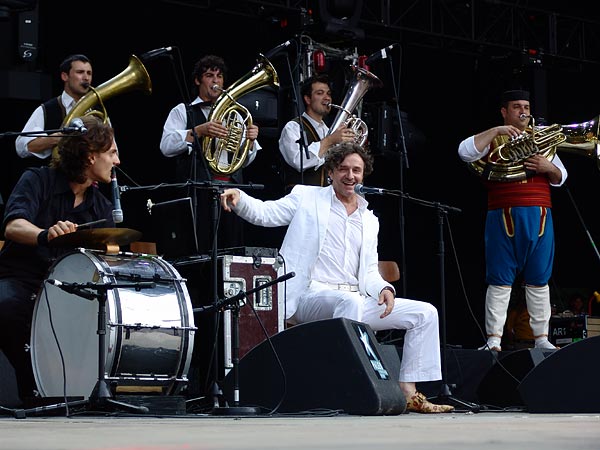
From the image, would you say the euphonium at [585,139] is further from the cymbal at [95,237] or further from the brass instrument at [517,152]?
the cymbal at [95,237]

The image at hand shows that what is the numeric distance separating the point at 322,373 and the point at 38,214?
1.39 metres

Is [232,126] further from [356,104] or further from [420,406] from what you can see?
[420,406]

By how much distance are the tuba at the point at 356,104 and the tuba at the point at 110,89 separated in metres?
1.26

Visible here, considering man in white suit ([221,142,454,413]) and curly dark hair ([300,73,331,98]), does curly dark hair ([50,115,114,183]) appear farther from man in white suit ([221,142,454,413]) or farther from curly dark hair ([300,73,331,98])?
curly dark hair ([300,73,331,98])

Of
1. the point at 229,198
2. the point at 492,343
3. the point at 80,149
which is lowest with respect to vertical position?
the point at 492,343

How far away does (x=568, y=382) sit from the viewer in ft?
17.4

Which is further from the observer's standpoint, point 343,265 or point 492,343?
point 492,343

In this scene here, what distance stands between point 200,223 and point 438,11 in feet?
13.0

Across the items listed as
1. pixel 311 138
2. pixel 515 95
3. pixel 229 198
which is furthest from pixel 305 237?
pixel 515 95

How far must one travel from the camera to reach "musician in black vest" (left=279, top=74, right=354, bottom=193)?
6785 millimetres

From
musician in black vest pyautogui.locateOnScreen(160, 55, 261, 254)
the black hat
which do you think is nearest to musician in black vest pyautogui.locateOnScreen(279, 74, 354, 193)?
musician in black vest pyautogui.locateOnScreen(160, 55, 261, 254)

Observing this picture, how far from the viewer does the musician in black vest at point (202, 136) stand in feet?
21.1

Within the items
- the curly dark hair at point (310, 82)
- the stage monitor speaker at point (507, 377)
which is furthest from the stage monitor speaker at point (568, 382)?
the curly dark hair at point (310, 82)

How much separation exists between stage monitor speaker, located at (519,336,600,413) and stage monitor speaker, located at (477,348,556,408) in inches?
32.6
